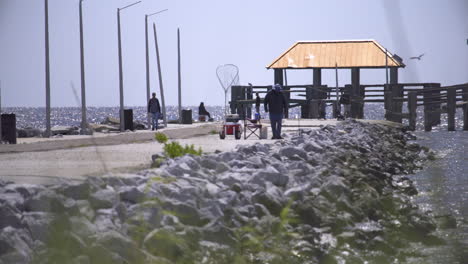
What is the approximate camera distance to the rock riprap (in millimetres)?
7035

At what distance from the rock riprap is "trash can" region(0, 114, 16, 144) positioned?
993 centimetres

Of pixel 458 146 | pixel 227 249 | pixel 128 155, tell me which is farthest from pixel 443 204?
pixel 458 146

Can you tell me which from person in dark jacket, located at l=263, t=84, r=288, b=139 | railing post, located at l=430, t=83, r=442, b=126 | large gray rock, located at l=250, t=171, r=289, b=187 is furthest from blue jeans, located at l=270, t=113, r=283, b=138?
railing post, located at l=430, t=83, r=442, b=126

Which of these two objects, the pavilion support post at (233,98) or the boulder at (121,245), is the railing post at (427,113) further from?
the boulder at (121,245)

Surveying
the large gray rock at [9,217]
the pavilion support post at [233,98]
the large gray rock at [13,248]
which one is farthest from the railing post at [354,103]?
the large gray rock at [13,248]

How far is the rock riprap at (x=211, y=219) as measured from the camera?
7.04 m

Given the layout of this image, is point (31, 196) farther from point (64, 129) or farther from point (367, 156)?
point (64, 129)

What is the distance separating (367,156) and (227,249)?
12709mm

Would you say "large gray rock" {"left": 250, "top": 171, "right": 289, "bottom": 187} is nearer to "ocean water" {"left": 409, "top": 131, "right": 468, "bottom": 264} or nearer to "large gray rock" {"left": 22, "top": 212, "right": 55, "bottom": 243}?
"ocean water" {"left": 409, "top": 131, "right": 468, "bottom": 264}

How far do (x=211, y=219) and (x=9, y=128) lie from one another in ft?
49.8

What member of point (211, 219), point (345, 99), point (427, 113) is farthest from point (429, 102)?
point (211, 219)

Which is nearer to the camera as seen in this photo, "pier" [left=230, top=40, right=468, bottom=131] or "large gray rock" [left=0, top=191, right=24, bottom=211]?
"large gray rock" [left=0, top=191, right=24, bottom=211]

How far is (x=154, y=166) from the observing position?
12969 millimetres

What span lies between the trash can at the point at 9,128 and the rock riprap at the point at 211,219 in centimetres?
993
